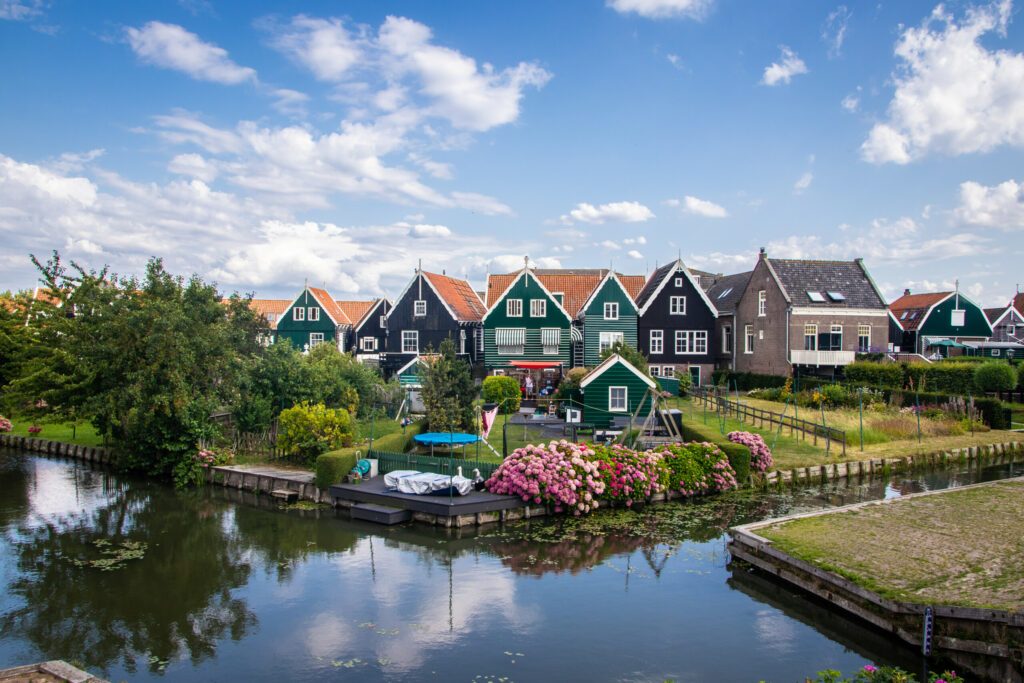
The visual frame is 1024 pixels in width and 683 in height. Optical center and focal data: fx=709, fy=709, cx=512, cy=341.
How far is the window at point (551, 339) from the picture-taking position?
1853 inches

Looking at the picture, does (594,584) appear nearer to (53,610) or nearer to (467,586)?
(467,586)

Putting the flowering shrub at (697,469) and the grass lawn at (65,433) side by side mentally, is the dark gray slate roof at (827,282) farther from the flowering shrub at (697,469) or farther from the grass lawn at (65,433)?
the grass lawn at (65,433)

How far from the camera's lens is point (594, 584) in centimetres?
1561

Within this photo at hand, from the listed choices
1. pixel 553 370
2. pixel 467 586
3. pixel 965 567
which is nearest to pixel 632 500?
pixel 467 586

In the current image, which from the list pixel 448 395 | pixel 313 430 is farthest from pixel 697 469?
pixel 313 430

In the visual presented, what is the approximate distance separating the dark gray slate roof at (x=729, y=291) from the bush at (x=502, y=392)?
20186 millimetres

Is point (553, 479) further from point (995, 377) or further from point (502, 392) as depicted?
point (995, 377)

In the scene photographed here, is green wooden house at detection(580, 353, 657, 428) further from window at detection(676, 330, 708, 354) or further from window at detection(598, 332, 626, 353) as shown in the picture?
window at detection(676, 330, 708, 354)

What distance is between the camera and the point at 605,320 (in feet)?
153

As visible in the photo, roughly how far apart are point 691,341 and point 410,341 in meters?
19.3

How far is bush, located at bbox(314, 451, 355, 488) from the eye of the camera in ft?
74.3

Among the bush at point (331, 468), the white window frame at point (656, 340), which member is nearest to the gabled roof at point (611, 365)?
the bush at point (331, 468)

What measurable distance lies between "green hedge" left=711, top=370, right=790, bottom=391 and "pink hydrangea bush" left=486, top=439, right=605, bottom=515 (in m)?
24.3

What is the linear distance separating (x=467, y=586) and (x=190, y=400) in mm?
16209
